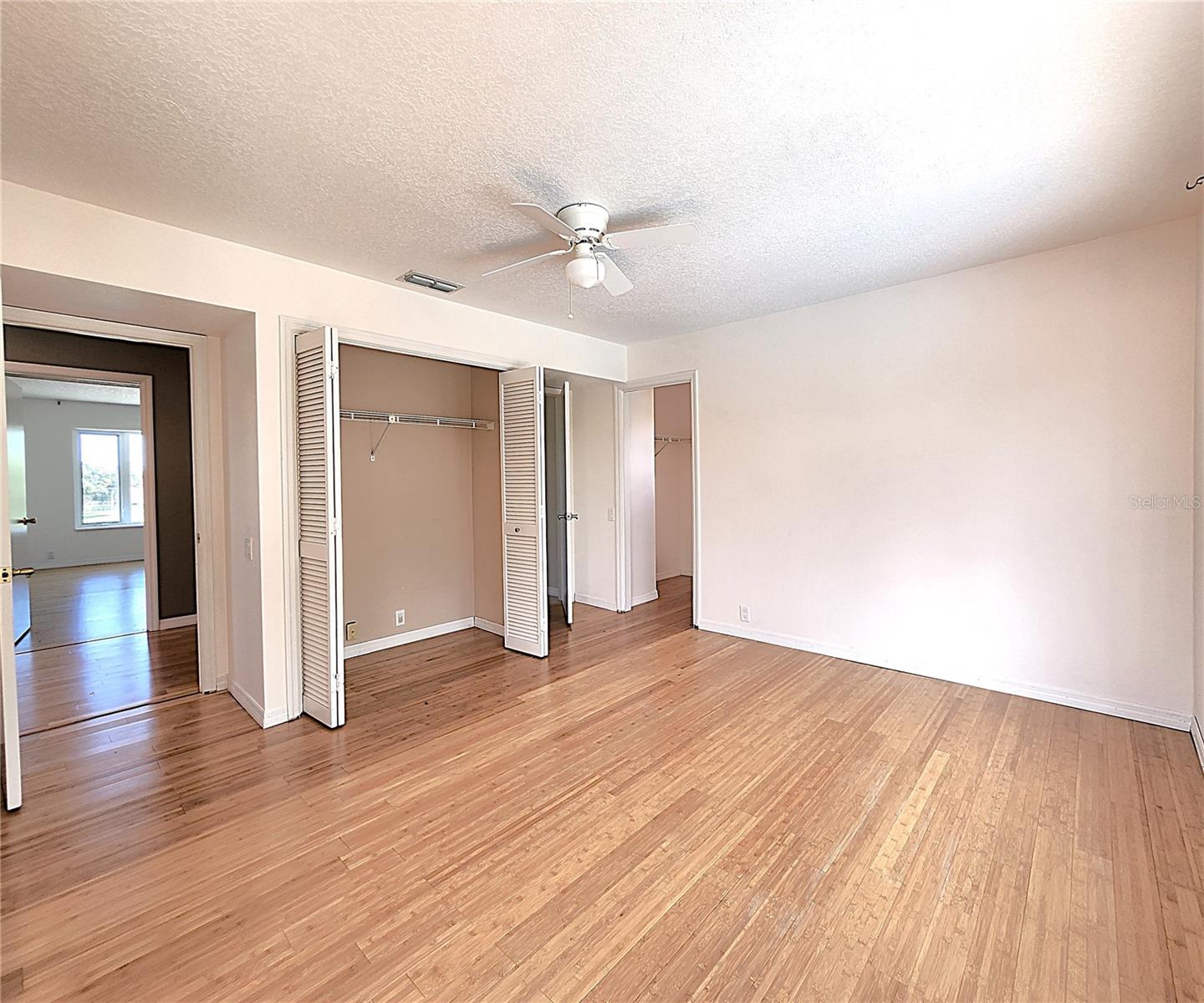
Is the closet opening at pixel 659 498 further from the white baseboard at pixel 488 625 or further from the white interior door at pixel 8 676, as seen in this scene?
the white interior door at pixel 8 676

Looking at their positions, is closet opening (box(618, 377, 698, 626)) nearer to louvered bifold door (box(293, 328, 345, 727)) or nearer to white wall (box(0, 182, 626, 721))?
white wall (box(0, 182, 626, 721))

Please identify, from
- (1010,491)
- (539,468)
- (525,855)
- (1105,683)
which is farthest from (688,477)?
(525,855)

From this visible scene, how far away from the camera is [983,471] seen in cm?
354

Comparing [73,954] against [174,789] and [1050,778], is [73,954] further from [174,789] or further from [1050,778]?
[1050,778]

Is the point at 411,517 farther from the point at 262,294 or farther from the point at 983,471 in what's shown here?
the point at 983,471

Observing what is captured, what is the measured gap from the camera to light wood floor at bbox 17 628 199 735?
11.2 ft

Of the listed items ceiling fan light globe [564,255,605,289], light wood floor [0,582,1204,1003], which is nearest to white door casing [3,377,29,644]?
light wood floor [0,582,1204,1003]

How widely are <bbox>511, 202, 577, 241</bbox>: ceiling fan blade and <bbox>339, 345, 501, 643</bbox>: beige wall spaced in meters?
2.44

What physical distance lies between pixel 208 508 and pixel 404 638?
176 centimetres

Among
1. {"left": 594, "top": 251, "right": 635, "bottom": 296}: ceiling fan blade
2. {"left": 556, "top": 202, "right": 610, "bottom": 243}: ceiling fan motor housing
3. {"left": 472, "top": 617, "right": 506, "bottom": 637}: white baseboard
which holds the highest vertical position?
{"left": 556, "top": 202, "right": 610, "bottom": 243}: ceiling fan motor housing

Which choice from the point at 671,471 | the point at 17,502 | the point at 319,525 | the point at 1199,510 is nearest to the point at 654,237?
the point at 319,525

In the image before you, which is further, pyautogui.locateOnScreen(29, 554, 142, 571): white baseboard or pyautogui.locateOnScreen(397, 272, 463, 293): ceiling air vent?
pyautogui.locateOnScreen(29, 554, 142, 571): white baseboard

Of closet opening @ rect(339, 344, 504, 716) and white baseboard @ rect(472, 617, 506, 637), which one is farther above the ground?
closet opening @ rect(339, 344, 504, 716)

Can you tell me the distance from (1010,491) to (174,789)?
477 cm
